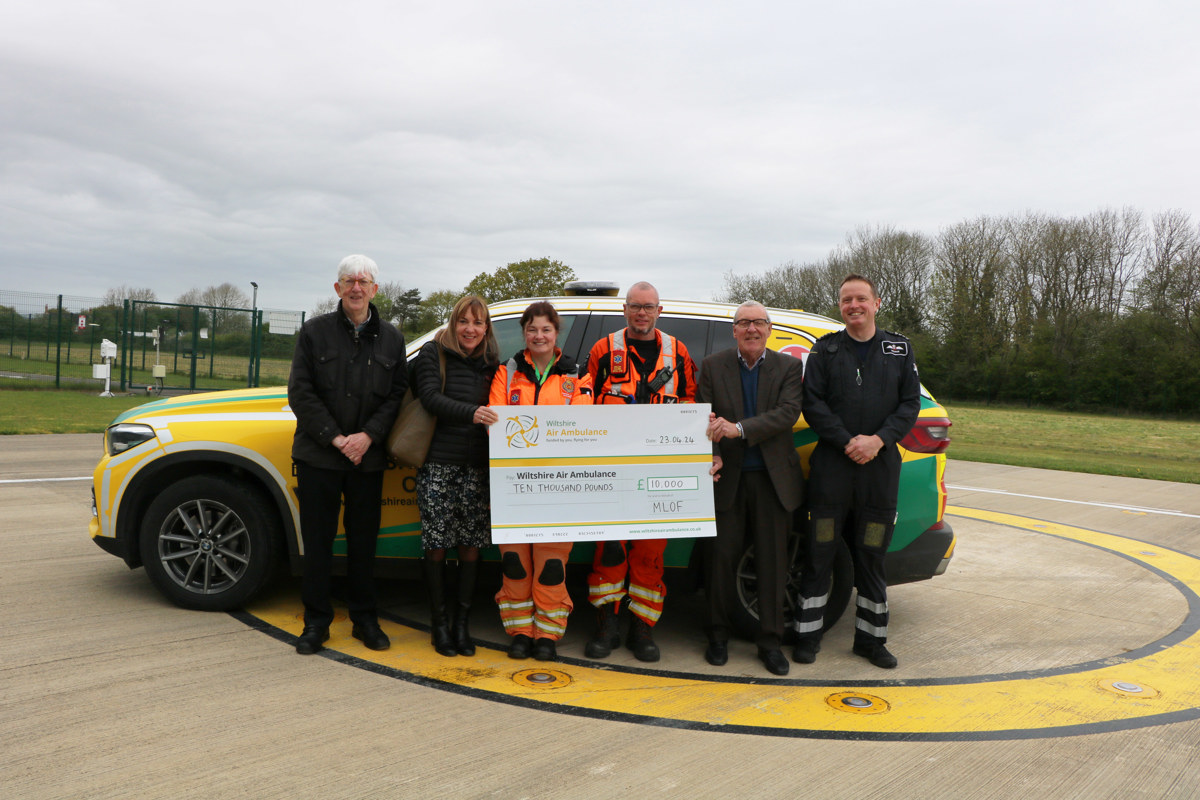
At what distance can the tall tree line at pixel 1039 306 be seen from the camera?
4262cm

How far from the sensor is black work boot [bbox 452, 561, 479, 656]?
416 centimetres

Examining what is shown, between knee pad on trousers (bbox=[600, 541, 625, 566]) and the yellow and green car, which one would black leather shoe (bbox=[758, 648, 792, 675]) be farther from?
knee pad on trousers (bbox=[600, 541, 625, 566])

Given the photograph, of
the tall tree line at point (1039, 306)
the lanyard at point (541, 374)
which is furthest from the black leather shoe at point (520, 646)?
the tall tree line at point (1039, 306)

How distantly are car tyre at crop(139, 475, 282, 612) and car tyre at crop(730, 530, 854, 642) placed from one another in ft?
8.52

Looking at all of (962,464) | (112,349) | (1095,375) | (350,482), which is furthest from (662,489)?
(1095,375)

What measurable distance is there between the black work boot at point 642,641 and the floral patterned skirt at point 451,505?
0.93 m

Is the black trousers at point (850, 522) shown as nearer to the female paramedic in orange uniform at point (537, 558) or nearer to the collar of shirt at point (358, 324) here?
the female paramedic in orange uniform at point (537, 558)

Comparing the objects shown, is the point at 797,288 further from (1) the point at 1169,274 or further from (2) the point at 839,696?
(2) the point at 839,696

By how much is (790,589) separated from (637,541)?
3.07 ft

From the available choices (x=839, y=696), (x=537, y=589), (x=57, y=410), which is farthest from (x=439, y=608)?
(x=57, y=410)

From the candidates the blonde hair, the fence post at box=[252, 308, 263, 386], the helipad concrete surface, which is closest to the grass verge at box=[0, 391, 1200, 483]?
the fence post at box=[252, 308, 263, 386]

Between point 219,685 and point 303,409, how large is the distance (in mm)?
1327

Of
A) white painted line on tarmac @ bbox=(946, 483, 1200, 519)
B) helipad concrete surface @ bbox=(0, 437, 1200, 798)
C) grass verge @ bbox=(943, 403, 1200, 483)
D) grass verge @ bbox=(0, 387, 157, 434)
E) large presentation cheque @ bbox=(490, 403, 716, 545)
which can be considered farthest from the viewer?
grass verge @ bbox=(943, 403, 1200, 483)

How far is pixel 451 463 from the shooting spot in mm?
4070
